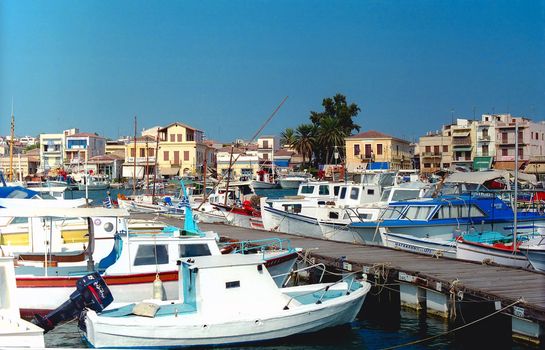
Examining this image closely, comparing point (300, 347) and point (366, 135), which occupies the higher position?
point (366, 135)

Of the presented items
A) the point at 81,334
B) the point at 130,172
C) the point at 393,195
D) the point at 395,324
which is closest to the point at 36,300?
the point at 81,334

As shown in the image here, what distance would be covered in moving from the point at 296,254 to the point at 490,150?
7738 cm

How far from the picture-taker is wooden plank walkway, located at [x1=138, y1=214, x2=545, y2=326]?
1429 centimetres

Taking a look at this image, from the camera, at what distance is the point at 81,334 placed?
15062 millimetres

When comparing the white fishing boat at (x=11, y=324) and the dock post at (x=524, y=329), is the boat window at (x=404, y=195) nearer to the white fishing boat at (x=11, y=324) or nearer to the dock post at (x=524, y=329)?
the dock post at (x=524, y=329)

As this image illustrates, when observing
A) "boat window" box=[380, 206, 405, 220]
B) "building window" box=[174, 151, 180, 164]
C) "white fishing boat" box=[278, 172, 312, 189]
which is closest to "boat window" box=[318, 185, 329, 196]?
"boat window" box=[380, 206, 405, 220]

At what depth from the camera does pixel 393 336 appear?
1570cm

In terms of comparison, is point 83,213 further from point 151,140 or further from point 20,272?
point 151,140

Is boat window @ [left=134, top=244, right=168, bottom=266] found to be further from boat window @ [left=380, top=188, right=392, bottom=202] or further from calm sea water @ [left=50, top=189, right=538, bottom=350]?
boat window @ [left=380, top=188, right=392, bottom=202]

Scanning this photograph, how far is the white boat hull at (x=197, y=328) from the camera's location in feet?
44.0

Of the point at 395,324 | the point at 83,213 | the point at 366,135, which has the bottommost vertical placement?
the point at 395,324

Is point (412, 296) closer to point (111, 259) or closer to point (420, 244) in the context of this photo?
point (420, 244)

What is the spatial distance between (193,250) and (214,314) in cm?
302

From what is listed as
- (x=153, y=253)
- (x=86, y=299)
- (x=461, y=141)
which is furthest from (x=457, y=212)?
(x=461, y=141)
